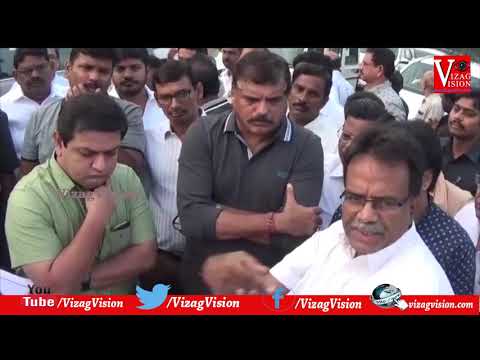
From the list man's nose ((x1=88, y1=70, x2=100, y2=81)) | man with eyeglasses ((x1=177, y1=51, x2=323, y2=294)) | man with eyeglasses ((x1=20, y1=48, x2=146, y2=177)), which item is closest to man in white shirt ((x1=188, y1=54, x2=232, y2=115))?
man with eyeglasses ((x1=177, y1=51, x2=323, y2=294))

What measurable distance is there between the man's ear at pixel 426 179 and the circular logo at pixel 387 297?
41 cm

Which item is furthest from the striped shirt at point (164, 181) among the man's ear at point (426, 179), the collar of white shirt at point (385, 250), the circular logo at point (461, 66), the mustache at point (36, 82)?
the circular logo at point (461, 66)

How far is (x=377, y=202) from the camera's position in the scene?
2.25 m

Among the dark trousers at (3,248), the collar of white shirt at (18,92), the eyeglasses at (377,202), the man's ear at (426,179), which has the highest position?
the collar of white shirt at (18,92)

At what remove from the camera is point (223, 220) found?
2.32 meters

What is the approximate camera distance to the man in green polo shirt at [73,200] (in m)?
2.21

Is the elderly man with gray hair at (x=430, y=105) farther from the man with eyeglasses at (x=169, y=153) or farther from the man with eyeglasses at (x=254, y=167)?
the man with eyeglasses at (x=169, y=153)

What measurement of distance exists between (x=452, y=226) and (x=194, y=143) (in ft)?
3.32

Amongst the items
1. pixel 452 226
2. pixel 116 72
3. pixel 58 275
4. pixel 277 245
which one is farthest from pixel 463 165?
pixel 58 275

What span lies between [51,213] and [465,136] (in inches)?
68.3

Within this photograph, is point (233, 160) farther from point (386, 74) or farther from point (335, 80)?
point (386, 74)

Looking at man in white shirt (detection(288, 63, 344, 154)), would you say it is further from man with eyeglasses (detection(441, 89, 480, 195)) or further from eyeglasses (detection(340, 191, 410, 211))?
man with eyeglasses (detection(441, 89, 480, 195))

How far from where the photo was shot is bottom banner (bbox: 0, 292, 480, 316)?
2.52 metres

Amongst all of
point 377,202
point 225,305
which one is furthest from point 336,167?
point 225,305
